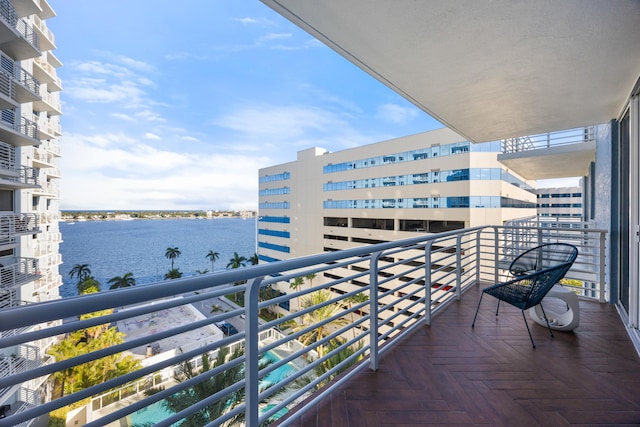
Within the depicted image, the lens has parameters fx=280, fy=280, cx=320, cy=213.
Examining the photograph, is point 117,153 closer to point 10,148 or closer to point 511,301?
point 10,148

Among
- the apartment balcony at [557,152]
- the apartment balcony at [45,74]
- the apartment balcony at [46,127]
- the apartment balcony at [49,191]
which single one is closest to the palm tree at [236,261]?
the apartment balcony at [49,191]

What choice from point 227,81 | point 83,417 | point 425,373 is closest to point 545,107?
point 425,373

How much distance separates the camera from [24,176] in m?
11.0

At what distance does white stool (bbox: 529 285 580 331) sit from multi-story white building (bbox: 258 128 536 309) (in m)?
15.6

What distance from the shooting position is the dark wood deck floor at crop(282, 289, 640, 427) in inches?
64.6

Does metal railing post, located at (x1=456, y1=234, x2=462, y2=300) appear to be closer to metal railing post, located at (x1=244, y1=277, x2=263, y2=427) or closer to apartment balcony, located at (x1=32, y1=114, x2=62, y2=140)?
metal railing post, located at (x1=244, y1=277, x2=263, y2=427)

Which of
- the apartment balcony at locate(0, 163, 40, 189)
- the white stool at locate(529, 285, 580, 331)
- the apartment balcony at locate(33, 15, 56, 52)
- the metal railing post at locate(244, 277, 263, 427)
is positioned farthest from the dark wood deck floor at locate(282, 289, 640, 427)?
the apartment balcony at locate(33, 15, 56, 52)

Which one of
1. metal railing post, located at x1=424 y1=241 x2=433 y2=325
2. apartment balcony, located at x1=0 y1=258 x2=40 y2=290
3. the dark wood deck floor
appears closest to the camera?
the dark wood deck floor

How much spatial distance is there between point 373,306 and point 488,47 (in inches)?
85.5

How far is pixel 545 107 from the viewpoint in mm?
3486

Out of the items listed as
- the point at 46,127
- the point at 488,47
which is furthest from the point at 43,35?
the point at 488,47

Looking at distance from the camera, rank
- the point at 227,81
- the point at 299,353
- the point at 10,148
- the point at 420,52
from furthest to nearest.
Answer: the point at 227,81, the point at 10,148, the point at 420,52, the point at 299,353

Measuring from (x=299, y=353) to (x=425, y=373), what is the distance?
43.1 inches

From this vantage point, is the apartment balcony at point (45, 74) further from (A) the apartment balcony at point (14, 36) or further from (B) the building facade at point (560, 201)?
(B) the building facade at point (560, 201)
